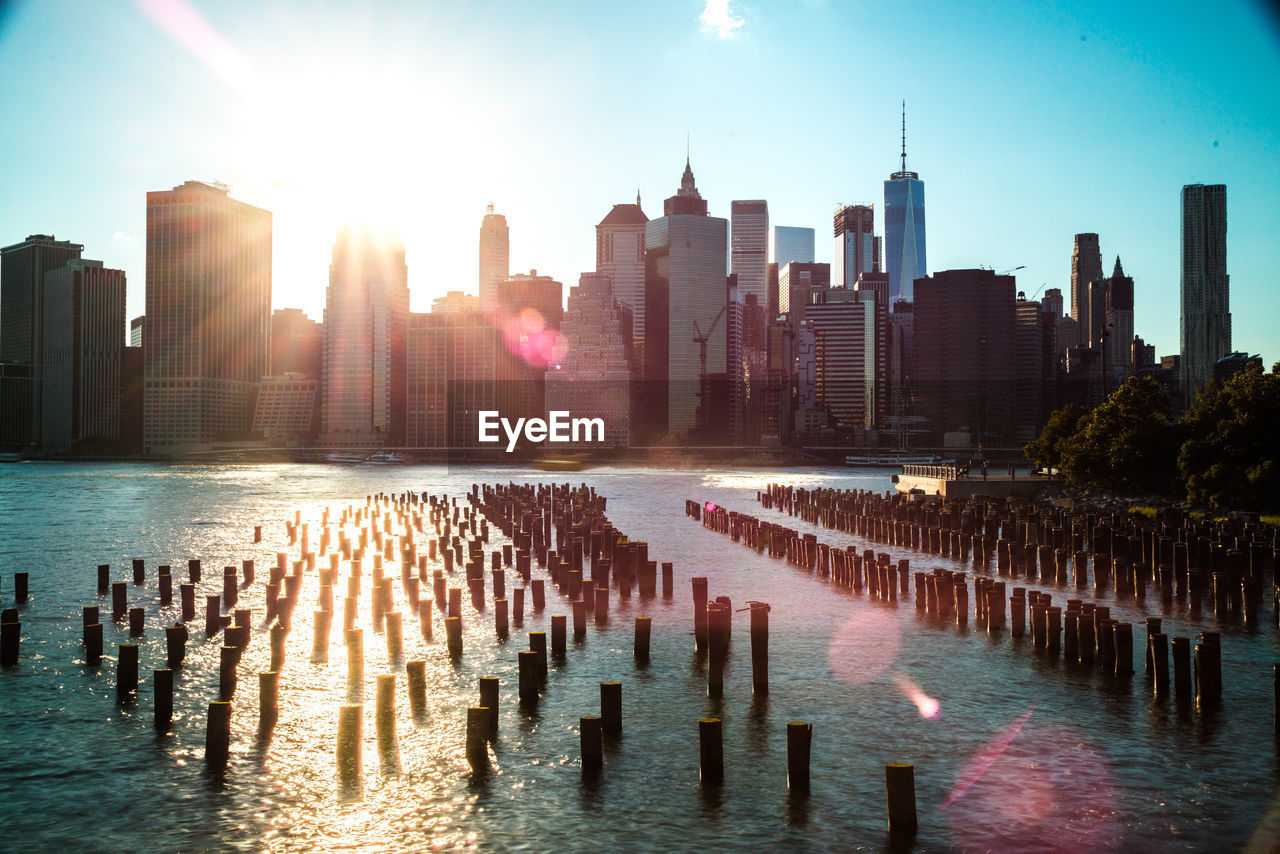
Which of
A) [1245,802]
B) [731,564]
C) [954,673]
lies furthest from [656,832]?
[731,564]

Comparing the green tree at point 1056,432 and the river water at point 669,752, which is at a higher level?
the green tree at point 1056,432

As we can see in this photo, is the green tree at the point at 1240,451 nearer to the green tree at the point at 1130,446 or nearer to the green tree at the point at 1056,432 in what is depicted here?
the green tree at the point at 1130,446

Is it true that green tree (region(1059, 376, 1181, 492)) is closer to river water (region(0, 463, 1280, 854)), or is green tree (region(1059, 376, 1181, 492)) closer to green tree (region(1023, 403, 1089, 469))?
green tree (region(1023, 403, 1089, 469))

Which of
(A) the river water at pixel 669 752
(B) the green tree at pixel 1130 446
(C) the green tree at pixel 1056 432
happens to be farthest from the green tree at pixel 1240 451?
(C) the green tree at pixel 1056 432

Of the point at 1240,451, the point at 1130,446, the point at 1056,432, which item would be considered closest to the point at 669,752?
the point at 1240,451

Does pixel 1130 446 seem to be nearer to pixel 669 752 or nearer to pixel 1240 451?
pixel 1240 451

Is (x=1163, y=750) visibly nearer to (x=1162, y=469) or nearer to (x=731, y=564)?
(x=731, y=564)
